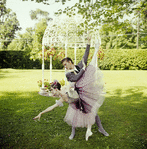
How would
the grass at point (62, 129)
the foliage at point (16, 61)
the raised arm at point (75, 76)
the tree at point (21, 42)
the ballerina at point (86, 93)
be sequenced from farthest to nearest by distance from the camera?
the tree at point (21, 42) → the foliage at point (16, 61) → the grass at point (62, 129) → the ballerina at point (86, 93) → the raised arm at point (75, 76)

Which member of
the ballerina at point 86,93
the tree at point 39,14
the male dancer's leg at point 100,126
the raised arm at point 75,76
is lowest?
the male dancer's leg at point 100,126

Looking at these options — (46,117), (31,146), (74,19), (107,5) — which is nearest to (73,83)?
(31,146)

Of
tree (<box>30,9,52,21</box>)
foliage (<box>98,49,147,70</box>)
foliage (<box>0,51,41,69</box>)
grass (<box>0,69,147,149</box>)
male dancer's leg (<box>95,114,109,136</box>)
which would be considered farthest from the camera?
tree (<box>30,9,52,21</box>)

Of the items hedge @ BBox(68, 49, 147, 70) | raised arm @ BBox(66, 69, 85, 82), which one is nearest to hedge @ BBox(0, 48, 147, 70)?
hedge @ BBox(68, 49, 147, 70)

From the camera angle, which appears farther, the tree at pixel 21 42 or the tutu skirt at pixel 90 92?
the tree at pixel 21 42

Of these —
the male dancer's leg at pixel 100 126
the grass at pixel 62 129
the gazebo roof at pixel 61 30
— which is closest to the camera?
the grass at pixel 62 129

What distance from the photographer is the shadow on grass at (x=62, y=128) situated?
384 centimetres

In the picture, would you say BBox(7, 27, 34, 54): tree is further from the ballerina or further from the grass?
the ballerina

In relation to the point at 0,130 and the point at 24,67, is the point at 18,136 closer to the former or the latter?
the point at 0,130

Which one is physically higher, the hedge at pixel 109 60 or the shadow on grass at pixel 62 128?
the hedge at pixel 109 60

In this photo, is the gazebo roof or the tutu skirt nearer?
the tutu skirt

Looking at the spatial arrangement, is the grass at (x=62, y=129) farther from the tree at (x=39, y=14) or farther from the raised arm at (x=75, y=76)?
the tree at (x=39, y=14)

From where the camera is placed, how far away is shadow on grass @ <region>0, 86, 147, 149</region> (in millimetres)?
3838

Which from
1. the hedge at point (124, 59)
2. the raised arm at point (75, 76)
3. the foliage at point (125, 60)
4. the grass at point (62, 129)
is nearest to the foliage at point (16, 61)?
the hedge at point (124, 59)
